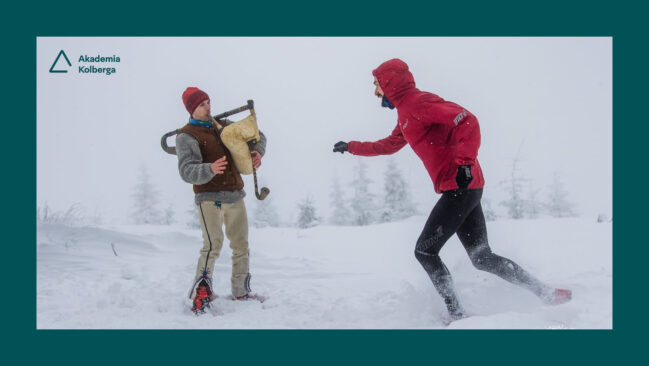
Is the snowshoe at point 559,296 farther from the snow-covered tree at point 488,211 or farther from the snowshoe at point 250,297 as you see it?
the snow-covered tree at point 488,211

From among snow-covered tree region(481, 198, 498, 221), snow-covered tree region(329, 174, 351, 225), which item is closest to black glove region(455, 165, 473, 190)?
snow-covered tree region(481, 198, 498, 221)

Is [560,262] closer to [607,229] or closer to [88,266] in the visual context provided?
[607,229]

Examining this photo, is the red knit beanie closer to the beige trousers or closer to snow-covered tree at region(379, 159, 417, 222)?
the beige trousers

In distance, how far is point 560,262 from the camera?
4852 mm

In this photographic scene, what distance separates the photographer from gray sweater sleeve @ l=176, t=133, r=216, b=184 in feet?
13.8

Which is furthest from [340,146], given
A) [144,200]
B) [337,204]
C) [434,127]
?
[337,204]

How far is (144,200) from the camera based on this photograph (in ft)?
47.5

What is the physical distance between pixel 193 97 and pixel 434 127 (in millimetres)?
2283

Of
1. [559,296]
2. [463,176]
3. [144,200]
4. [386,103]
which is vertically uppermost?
[386,103]

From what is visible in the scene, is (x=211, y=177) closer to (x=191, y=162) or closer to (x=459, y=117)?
(x=191, y=162)

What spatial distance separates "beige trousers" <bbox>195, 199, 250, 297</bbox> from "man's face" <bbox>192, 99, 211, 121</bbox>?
0.83 meters

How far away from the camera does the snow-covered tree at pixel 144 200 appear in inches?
563

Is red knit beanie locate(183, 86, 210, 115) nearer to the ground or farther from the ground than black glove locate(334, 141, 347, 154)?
farther from the ground

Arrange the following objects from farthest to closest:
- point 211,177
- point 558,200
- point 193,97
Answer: point 558,200 → point 193,97 → point 211,177
